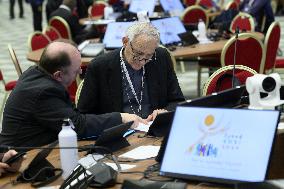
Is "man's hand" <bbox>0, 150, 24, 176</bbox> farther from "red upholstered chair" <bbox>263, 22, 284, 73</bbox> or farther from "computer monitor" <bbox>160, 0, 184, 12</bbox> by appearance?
"computer monitor" <bbox>160, 0, 184, 12</bbox>

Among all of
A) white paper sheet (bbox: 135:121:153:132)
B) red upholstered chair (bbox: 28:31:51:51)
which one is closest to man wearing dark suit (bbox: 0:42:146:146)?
white paper sheet (bbox: 135:121:153:132)

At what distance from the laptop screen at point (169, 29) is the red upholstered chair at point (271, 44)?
3.06ft

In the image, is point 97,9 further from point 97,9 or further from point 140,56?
point 140,56

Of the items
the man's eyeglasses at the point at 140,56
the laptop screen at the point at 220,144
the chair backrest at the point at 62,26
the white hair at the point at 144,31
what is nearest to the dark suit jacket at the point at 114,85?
the man's eyeglasses at the point at 140,56

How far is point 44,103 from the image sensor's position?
108 inches

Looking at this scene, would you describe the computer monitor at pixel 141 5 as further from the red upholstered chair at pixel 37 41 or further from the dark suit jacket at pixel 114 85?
the dark suit jacket at pixel 114 85

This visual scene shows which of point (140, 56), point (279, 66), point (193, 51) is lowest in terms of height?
point (279, 66)

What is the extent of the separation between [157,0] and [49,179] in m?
6.92

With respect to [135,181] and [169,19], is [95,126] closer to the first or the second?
[135,181]

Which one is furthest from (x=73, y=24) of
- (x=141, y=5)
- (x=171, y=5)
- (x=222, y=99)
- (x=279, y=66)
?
(x=222, y=99)

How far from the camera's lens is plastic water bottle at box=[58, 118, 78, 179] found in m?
2.27

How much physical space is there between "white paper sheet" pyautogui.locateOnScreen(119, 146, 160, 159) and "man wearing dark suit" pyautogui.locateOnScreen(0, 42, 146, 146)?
32cm

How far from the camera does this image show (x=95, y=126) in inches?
115

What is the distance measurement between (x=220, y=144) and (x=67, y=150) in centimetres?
61
